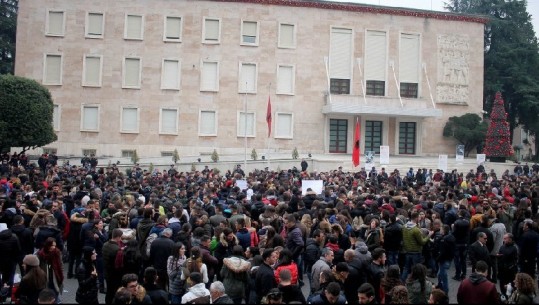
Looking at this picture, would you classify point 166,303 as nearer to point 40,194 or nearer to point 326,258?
point 326,258

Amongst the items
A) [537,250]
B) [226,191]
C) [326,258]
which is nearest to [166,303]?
[326,258]

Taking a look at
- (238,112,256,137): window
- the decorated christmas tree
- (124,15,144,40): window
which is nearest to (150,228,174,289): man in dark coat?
the decorated christmas tree

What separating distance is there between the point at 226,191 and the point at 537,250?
32.8ft

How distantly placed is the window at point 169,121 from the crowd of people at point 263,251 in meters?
25.6

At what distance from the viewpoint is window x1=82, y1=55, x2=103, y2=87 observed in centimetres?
4272

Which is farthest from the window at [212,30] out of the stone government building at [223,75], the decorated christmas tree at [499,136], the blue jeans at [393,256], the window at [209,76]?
the blue jeans at [393,256]

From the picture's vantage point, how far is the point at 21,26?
42250mm

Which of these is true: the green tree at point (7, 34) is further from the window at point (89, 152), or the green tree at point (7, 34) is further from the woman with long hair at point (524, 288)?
the woman with long hair at point (524, 288)

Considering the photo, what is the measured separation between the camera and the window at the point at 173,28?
43375 mm

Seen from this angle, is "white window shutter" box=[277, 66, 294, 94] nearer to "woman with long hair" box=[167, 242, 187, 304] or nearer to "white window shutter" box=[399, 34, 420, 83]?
"white window shutter" box=[399, 34, 420, 83]

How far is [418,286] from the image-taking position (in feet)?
27.9

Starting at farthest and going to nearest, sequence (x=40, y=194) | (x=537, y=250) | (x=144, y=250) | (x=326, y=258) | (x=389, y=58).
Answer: (x=389, y=58), (x=40, y=194), (x=537, y=250), (x=144, y=250), (x=326, y=258)

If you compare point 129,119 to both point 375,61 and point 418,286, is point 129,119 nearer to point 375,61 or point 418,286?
point 375,61

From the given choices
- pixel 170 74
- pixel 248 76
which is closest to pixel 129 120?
pixel 170 74
